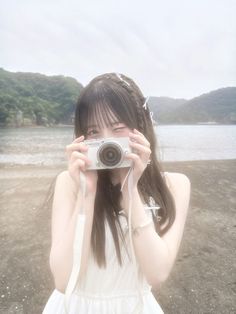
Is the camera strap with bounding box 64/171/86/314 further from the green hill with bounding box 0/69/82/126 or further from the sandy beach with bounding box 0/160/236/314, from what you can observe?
the green hill with bounding box 0/69/82/126

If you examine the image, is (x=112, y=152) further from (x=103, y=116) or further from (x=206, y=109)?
(x=206, y=109)

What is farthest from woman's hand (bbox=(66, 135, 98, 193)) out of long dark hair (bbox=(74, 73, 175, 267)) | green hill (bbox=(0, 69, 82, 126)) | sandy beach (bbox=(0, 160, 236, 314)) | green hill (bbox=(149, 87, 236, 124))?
green hill (bbox=(149, 87, 236, 124))

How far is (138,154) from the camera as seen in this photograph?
139 centimetres

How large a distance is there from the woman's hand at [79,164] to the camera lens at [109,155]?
86 millimetres

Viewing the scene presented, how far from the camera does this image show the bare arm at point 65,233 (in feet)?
4.24

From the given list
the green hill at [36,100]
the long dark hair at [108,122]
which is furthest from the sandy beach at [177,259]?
the green hill at [36,100]

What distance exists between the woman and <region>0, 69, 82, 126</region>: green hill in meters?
73.8

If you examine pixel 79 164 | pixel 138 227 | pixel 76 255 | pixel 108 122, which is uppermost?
pixel 108 122

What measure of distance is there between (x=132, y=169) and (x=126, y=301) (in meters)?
0.76

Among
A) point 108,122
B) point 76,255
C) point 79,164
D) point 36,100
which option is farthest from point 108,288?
point 36,100

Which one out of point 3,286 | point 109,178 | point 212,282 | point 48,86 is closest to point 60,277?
point 109,178

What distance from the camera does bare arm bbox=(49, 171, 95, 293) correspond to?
1291 millimetres

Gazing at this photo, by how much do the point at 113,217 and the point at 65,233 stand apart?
11.9 inches

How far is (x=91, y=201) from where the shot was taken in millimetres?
1379
